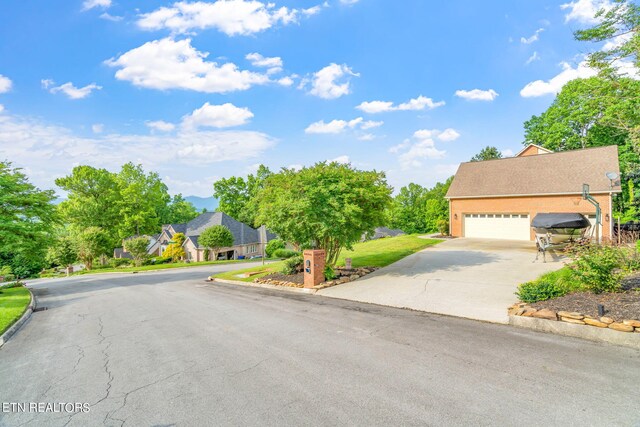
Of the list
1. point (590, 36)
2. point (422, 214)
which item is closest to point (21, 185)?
point (590, 36)

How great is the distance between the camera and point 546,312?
664 centimetres

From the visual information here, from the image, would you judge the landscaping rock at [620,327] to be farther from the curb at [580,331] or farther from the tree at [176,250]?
the tree at [176,250]

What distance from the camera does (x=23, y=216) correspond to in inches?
707

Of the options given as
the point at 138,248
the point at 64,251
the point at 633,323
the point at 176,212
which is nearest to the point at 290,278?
the point at 633,323

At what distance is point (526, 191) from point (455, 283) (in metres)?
15.9

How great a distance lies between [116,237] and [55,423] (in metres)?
52.8

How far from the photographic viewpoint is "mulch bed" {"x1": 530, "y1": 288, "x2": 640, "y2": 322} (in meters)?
6.13

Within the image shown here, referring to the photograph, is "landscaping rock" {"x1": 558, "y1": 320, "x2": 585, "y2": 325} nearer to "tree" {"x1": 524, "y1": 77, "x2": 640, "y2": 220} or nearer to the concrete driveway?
the concrete driveway

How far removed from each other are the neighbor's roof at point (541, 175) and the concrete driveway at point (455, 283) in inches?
314

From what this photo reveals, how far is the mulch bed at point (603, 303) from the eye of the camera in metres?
6.13

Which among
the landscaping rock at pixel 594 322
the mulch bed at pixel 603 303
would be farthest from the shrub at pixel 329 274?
the landscaping rock at pixel 594 322

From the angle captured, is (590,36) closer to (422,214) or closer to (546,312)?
(546,312)

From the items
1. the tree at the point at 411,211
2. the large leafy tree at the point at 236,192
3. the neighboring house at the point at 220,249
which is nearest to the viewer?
the neighboring house at the point at 220,249

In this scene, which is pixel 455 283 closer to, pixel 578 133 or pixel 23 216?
pixel 23 216
